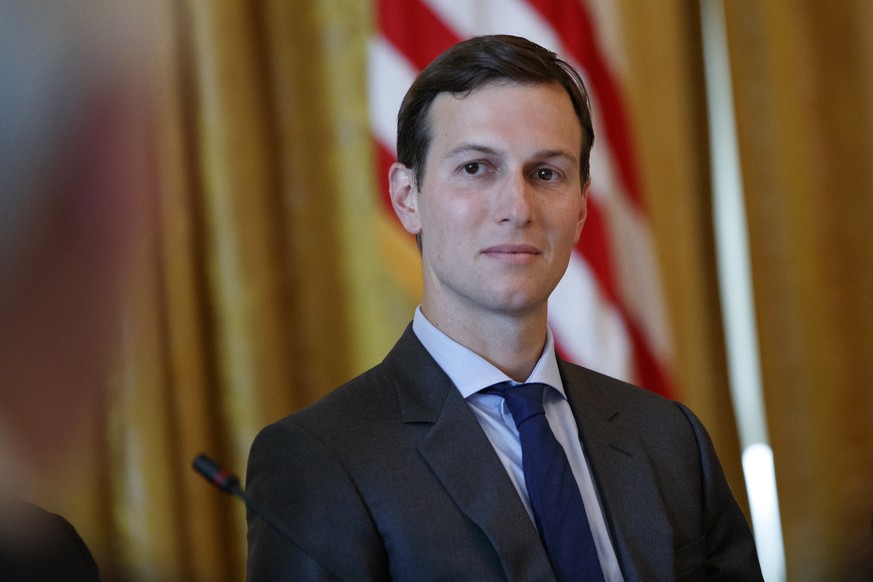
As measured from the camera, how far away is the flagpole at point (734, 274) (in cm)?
262

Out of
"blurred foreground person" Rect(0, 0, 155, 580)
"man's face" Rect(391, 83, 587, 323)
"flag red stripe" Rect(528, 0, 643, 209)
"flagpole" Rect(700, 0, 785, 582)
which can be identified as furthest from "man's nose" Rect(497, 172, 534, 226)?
"flagpole" Rect(700, 0, 785, 582)

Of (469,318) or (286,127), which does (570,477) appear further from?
(286,127)

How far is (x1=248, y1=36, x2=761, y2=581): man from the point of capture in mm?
1394

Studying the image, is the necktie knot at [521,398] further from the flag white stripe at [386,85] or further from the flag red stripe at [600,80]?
the flag red stripe at [600,80]

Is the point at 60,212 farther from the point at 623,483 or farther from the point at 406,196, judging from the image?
the point at 623,483

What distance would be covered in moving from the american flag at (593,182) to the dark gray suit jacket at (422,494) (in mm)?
780

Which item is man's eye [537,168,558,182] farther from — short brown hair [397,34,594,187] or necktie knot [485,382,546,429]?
necktie knot [485,382,546,429]

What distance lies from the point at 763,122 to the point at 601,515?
1.38 meters

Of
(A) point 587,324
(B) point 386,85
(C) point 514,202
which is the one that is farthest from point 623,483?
(B) point 386,85

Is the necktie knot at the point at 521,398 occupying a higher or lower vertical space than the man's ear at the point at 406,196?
lower

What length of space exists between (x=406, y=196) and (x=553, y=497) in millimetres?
528

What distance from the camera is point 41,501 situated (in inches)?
78.8

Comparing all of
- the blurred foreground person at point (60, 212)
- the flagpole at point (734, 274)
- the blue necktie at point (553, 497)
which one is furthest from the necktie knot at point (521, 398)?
the flagpole at point (734, 274)

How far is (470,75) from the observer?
5.22 feet
